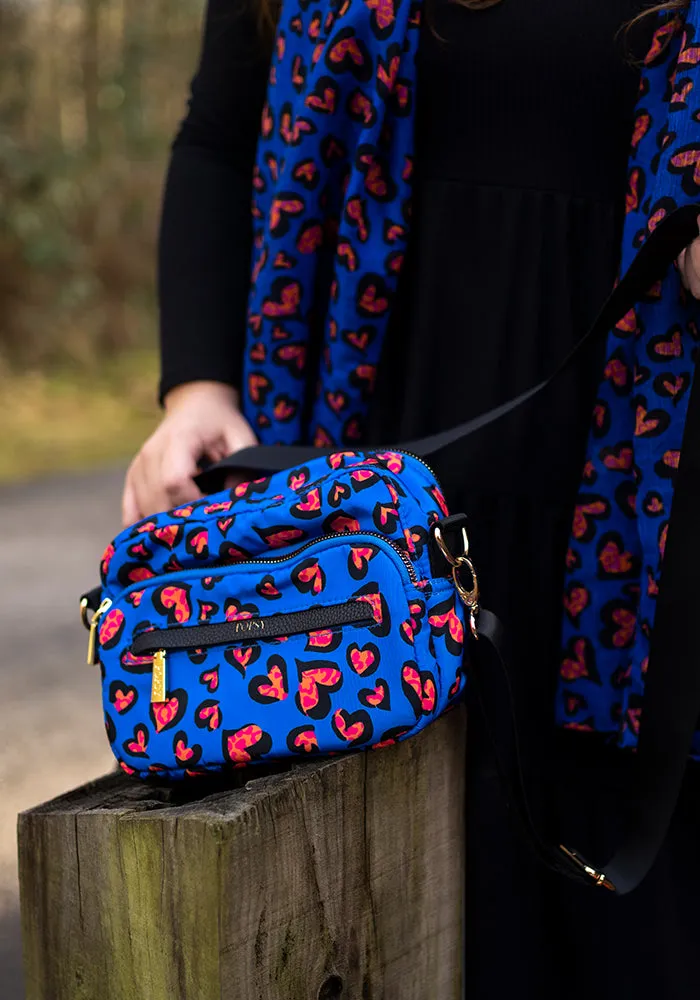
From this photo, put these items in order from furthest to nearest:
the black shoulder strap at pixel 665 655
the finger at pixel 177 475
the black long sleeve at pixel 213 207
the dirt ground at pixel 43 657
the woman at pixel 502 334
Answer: the dirt ground at pixel 43 657
the black long sleeve at pixel 213 207
the finger at pixel 177 475
the woman at pixel 502 334
the black shoulder strap at pixel 665 655

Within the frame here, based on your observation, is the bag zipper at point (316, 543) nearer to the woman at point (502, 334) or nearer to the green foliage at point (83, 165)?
the woman at point (502, 334)

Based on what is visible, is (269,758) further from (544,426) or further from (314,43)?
(314,43)

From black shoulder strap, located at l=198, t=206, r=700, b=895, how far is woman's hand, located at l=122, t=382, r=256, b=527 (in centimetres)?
44

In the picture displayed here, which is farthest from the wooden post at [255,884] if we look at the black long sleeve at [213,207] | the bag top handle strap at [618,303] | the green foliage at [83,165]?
the green foliage at [83,165]

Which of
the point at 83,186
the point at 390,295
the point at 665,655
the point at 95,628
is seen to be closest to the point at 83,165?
the point at 83,186

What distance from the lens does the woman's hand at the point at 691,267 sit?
3.46ft

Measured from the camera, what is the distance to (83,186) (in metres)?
8.90

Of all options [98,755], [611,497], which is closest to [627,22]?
[611,497]

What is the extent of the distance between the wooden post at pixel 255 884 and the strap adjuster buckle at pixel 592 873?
14cm

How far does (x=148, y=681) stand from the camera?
108 centimetres

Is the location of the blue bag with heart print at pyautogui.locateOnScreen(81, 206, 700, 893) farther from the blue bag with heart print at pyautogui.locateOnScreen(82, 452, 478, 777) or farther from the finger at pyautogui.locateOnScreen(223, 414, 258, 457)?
the finger at pyautogui.locateOnScreen(223, 414, 258, 457)

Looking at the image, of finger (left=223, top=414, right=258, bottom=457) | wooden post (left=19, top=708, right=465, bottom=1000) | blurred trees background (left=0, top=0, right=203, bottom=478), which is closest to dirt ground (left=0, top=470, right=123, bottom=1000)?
wooden post (left=19, top=708, right=465, bottom=1000)

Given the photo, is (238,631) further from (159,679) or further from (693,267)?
(693,267)

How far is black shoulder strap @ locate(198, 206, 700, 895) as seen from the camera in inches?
41.4
